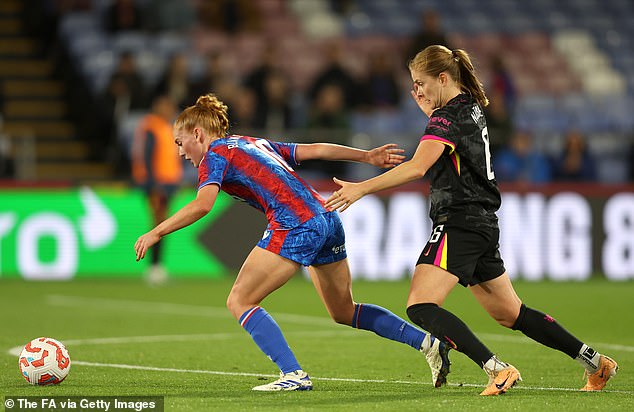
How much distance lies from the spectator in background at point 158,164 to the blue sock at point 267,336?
9.39 metres

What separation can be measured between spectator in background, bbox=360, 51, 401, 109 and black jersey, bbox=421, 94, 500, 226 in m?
12.5

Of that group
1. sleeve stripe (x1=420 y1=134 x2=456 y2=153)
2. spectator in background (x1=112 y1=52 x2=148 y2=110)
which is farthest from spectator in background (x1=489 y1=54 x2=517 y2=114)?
sleeve stripe (x1=420 y1=134 x2=456 y2=153)

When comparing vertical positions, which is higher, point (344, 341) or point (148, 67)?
point (148, 67)

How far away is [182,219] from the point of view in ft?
22.1

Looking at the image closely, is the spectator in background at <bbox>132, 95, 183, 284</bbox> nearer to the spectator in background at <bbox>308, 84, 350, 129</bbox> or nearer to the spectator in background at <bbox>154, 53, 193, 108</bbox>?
the spectator in background at <bbox>154, 53, 193, 108</bbox>

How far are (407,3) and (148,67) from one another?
5945 millimetres

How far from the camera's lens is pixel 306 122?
18.6 m

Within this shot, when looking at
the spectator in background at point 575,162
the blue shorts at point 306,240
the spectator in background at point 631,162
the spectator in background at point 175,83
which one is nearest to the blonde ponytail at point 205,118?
the blue shorts at point 306,240

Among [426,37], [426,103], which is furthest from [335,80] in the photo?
[426,103]

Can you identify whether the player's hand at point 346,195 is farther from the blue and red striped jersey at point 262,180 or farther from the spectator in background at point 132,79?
the spectator in background at point 132,79

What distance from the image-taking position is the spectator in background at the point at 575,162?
17734 millimetres

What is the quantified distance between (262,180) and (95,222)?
9919 mm

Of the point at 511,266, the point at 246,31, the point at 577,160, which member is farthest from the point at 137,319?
the point at 246,31

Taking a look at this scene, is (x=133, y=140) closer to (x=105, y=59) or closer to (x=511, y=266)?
(x=105, y=59)
